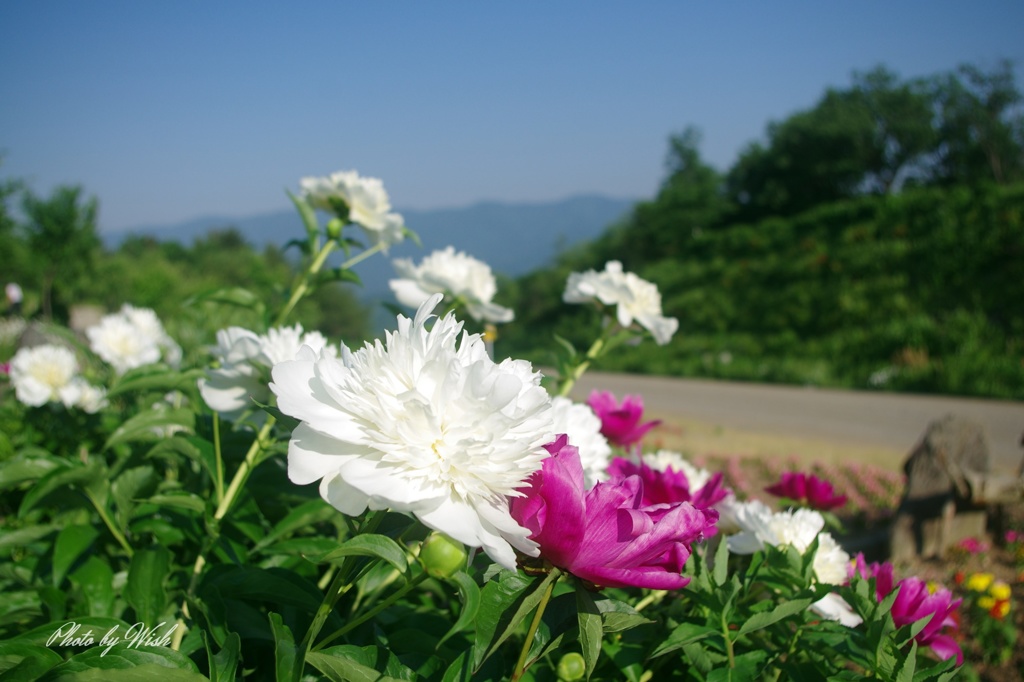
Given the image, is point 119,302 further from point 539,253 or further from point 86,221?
point 539,253

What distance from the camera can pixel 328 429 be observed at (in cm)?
58

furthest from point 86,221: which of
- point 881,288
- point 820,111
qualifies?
point 820,111

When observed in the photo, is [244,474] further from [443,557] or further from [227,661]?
[443,557]

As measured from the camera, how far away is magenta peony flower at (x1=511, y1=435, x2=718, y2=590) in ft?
2.11

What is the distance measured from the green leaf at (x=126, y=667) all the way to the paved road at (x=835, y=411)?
208 inches

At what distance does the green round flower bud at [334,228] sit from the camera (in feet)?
5.45

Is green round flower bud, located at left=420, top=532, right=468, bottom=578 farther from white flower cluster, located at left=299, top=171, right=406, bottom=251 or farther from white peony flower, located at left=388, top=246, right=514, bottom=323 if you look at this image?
white flower cluster, located at left=299, top=171, right=406, bottom=251

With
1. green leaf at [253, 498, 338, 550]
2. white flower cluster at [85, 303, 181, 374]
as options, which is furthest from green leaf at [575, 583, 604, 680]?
white flower cluster at [85, 303, 181, 374]

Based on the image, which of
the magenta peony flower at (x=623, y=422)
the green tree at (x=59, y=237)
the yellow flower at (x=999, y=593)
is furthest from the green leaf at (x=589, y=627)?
the green tree at (x=59, y=237)

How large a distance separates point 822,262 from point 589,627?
44.9ft

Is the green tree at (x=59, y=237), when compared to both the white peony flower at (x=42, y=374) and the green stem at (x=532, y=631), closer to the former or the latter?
the white peony flower at (x=42, y=374)

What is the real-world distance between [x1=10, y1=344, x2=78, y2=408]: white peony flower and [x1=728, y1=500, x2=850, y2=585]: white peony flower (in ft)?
7.08

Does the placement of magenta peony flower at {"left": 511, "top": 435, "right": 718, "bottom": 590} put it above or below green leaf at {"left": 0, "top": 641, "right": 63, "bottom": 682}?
above

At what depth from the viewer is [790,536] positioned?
1.04 metres
